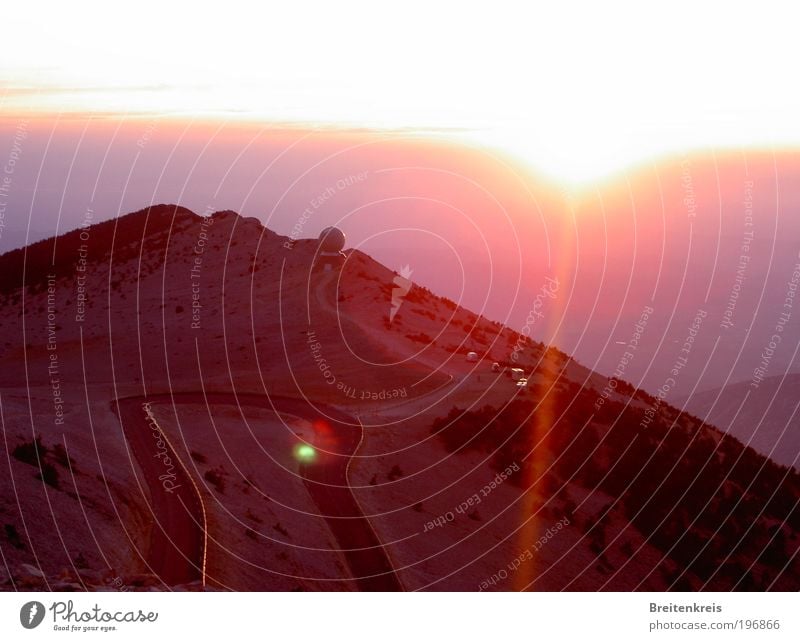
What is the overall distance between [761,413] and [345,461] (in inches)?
2306

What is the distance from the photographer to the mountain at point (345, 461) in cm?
2623

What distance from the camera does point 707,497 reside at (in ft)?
119

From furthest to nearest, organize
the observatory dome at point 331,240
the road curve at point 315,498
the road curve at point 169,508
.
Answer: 1. the observatory dome at point 331,240
2. the road curve at point 315,498
3. the road curve at point 169,508

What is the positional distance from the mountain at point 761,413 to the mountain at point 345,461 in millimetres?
17446

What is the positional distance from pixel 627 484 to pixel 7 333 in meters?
38.3

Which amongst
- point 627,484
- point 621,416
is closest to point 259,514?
point 627,484

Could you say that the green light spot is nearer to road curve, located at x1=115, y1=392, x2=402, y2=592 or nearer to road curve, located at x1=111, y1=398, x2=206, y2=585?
road curve, located at x1=115, y1=392, x2=402, y2=592

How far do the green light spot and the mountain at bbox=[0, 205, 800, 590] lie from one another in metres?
0.16

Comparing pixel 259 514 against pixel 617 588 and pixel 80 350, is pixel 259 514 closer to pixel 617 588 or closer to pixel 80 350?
pixel 617 588

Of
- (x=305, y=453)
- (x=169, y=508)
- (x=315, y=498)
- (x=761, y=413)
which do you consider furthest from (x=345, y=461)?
(x=761, y=413)

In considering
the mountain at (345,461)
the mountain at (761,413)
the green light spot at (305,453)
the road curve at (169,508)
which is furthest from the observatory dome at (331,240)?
the green light spot at (305,453)

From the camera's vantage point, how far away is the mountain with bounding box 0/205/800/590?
26234mm

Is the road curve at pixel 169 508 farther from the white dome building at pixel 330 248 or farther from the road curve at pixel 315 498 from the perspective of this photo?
the white dome building at pixel 330 248

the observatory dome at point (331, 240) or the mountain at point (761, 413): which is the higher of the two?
the mountain at point (761, 413)
